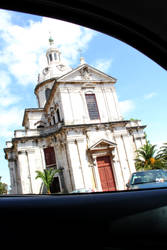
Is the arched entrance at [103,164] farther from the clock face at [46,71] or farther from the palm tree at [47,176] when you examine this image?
the clock face at [46,71]

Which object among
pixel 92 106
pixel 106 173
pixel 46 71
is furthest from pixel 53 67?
pixel 106 173

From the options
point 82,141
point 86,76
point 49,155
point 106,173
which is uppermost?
point 86,76

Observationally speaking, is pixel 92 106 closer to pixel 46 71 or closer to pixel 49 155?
pixel 49 155

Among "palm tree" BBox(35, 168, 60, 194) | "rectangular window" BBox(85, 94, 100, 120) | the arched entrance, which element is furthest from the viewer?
"rectangular window" BBox(85, 94, 100, 120)

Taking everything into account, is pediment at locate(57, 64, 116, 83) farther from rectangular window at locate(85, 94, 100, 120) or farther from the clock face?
the clock face

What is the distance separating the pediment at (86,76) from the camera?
2439 cm

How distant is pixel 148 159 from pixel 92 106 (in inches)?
350

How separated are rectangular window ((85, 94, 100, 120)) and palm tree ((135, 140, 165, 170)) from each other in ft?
21.9

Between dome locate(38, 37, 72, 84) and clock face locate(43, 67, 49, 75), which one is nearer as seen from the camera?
dome locate(38, 37, 72, 84)

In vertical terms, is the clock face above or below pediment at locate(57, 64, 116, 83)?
above

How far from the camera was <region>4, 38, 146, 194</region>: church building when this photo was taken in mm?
21656

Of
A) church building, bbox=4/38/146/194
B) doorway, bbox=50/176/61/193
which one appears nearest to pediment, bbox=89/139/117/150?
church building, bbox=4/38/146/194

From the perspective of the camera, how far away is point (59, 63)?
34.7 m

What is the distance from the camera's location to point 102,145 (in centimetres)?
2256
